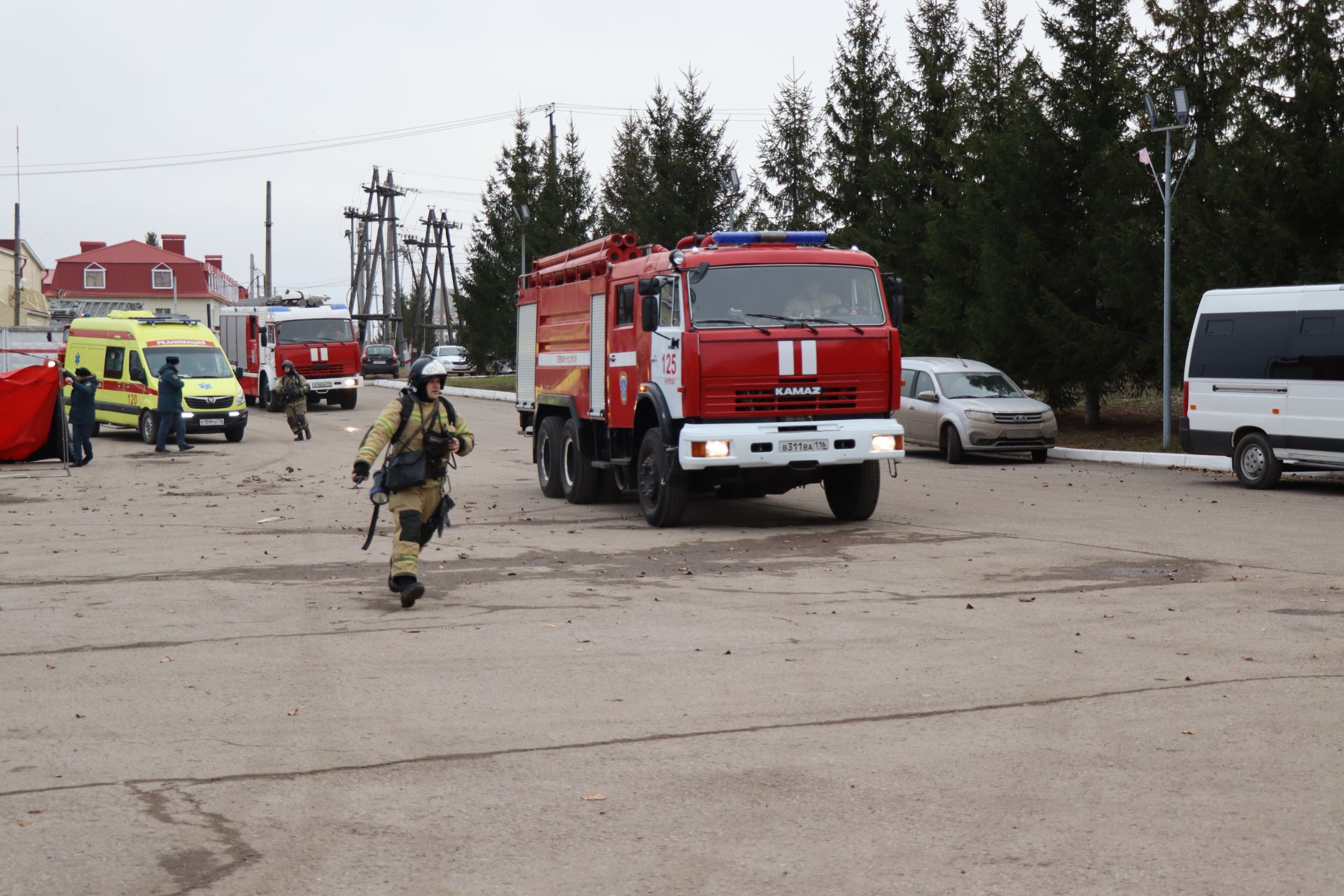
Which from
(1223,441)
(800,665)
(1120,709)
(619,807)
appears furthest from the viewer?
(1223,441)

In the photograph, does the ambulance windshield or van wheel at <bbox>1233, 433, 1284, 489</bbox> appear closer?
van wheel at <bbox>1233, 433, 1284, 489</bbox>

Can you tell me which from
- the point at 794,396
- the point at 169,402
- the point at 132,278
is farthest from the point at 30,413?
the point at 132,278

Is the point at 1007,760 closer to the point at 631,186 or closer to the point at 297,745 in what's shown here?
the point at 297,745

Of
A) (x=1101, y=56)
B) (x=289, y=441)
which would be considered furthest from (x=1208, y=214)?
(x=289, y=441)

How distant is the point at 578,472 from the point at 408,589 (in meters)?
7.82

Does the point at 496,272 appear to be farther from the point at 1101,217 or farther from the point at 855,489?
the point at 855,489

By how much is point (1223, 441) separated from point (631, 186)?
32.8 metres

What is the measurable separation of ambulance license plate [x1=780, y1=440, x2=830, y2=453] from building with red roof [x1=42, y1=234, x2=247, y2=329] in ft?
321

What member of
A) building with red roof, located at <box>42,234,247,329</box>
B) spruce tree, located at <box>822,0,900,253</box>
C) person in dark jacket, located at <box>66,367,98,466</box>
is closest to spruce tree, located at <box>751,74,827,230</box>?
spruce tree, located at <box>822,0,900,253</box>

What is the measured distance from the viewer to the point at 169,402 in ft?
92.7

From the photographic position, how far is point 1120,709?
274 inches

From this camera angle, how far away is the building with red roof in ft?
356

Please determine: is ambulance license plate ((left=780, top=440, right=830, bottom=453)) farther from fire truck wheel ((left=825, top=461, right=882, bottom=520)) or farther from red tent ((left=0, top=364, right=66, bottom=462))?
red tent ((left=0, top=364, right=66, bottom=462))

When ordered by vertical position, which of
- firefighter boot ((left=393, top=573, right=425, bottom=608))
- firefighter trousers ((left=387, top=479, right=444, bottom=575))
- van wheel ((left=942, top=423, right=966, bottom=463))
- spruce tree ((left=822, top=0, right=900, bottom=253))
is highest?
spruce tree ((left=822, top=0, right=900, bottom=253))
